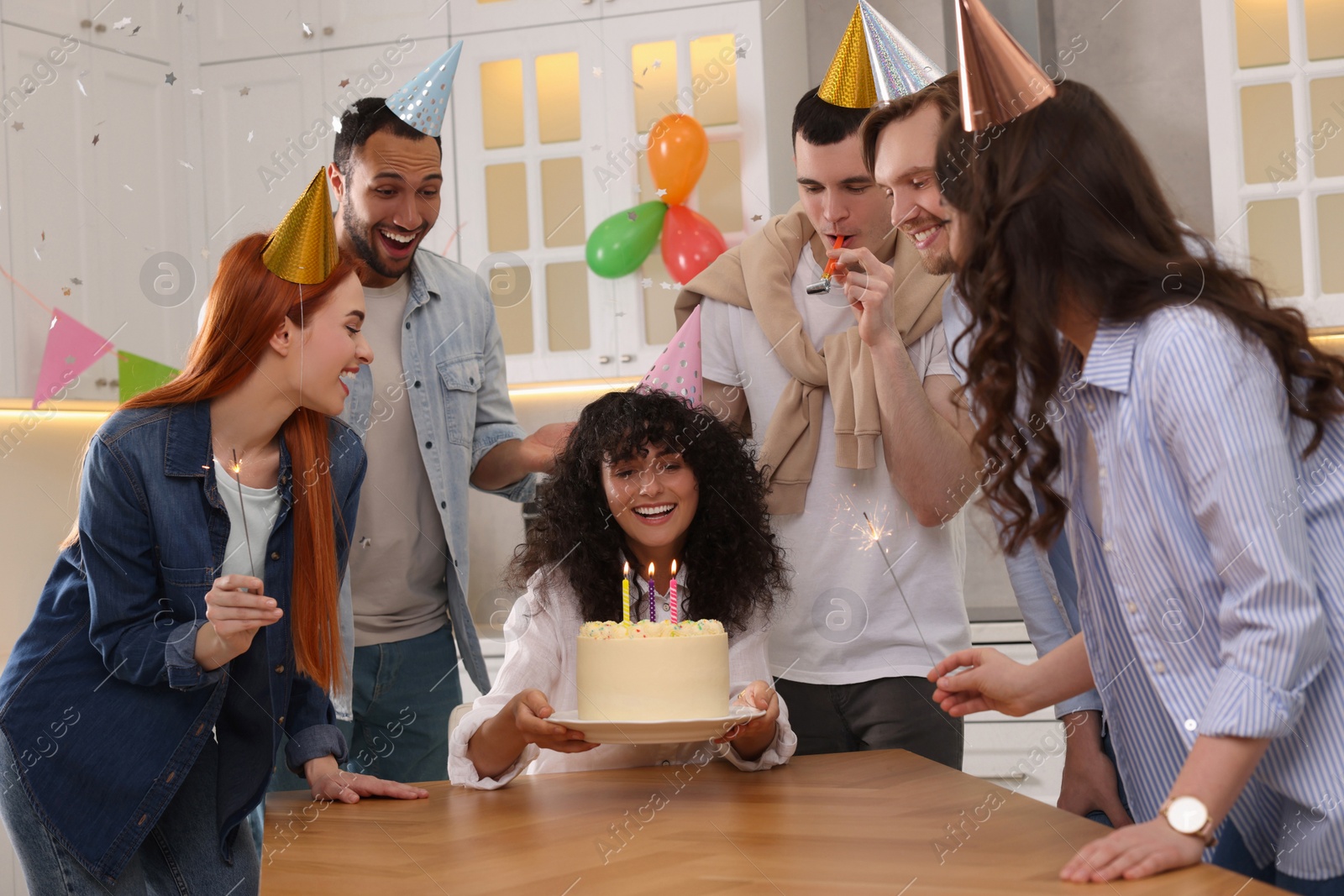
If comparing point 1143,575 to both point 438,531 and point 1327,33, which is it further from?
point 1327,33

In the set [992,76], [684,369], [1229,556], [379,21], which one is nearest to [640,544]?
[684,369]

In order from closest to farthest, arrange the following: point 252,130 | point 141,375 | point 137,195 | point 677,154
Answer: point 141,375 → point 677,154 → point 137,195 → point 252,130

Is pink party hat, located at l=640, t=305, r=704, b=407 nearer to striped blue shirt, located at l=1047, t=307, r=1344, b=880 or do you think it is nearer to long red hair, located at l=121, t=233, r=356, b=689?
long red hair, located at l=121, t=233, r=356, b=689

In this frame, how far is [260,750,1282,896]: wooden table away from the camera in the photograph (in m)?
0.95

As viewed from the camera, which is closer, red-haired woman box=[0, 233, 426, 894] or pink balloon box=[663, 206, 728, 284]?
red-haired woman box=[0, 233, 426, 894]

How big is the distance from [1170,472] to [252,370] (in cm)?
114

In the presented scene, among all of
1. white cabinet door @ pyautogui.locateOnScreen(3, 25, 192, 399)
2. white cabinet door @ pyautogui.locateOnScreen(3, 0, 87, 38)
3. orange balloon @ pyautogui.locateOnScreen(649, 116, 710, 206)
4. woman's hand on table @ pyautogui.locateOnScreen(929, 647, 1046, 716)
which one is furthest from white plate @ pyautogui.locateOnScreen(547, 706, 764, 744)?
white cabinet door @ pyautogui.locateOnScreen(3, 0, 87, 38)

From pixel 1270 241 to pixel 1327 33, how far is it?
0.53 m

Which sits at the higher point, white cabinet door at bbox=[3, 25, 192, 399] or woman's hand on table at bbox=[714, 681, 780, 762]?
white cabinet door at bbox=[3, 25, 192, 399]

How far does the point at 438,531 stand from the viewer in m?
2.09

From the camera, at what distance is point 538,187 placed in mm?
3547

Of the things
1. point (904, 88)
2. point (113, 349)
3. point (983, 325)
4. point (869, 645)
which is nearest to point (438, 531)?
point (869, 645)

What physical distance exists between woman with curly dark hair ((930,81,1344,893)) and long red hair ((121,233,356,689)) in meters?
0.88

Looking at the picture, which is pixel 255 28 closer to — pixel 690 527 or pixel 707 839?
pixel 690 527
